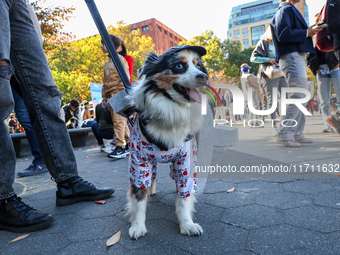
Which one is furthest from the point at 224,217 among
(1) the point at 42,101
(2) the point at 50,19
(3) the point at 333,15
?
(2) the point at 50,19

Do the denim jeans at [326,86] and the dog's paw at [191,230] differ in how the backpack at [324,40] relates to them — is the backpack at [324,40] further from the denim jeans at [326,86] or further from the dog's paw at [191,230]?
the dog's paw at [191,230]

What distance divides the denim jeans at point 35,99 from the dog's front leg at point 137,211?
30.7 inches

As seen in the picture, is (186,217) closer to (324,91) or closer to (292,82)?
(292,82)

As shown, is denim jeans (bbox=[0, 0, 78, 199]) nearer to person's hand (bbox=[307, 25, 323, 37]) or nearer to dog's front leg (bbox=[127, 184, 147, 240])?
dog's front leg (bbox=[127, 184, 147, 240])

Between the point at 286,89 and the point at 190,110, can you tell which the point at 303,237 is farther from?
the point at 286,89

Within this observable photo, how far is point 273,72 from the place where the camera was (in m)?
4.93

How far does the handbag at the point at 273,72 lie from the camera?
4.86 metres

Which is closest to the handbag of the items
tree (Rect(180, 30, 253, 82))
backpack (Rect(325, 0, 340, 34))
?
backpack (Rect(325, 0, 340, 34))

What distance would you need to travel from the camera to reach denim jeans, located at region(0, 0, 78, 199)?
1.77m

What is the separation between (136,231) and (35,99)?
4.60ft

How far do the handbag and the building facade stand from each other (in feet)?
264

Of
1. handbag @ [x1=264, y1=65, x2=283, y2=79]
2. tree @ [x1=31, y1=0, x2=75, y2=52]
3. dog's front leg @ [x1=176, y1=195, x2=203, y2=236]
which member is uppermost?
tree @ [x1=31, y1=0, x2=75, y2=52]

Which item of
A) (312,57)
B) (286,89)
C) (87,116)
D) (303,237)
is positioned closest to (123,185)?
(303,237)

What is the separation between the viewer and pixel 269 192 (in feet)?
7.15
